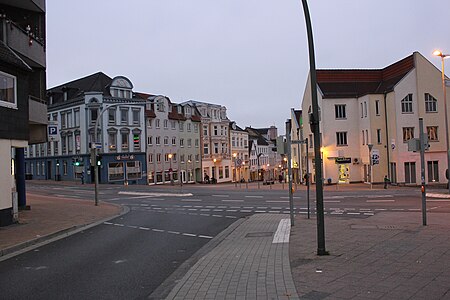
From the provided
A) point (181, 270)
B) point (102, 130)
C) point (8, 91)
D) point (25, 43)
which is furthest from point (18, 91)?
point (102, 130)

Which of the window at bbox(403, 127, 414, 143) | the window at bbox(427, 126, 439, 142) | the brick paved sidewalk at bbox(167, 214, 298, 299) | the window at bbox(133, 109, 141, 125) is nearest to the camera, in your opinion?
the brick paved sidewalk at bbox(167, 214, 298, 299)

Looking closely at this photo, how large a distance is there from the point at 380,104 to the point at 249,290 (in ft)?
140

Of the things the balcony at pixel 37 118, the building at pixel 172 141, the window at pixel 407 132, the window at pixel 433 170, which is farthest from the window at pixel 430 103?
the balcony at pixel 37 118

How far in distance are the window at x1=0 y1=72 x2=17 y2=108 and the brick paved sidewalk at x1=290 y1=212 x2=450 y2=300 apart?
1073cm

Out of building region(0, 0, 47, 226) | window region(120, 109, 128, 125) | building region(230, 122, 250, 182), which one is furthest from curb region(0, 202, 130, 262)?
building region(230, 122, 250, 182)

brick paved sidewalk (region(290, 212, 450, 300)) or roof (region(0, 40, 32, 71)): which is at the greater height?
roof (region(0, 40, 32, 71))

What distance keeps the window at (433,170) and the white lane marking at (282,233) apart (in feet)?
105

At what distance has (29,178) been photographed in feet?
240

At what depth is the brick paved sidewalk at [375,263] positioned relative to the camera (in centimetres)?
660

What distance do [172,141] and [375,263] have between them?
63.1m

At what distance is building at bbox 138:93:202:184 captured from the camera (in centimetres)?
6650

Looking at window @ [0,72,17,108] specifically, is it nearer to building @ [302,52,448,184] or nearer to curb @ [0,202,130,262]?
curb @ [0,202,130,262]

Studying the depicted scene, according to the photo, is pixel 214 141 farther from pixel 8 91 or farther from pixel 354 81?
pixel 8 91

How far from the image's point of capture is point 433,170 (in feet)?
145
